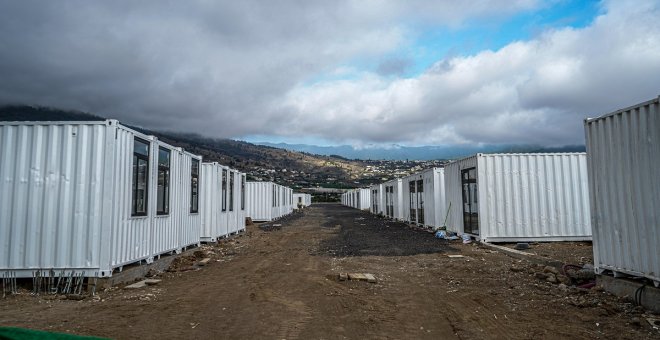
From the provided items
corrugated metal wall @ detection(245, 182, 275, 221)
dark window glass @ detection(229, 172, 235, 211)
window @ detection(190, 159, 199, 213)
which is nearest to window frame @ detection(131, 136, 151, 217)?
window @ detection(190, 159, 199, 213)

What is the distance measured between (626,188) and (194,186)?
461 inches

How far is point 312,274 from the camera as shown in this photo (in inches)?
399

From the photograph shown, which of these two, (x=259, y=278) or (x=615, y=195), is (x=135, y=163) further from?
(x=615, y=195)

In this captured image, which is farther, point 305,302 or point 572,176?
point 572,176

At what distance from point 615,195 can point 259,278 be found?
7.07 m

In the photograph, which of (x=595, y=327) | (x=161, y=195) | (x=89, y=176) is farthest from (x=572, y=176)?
(x=89, y=176)

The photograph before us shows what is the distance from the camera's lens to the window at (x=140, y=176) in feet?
30.6

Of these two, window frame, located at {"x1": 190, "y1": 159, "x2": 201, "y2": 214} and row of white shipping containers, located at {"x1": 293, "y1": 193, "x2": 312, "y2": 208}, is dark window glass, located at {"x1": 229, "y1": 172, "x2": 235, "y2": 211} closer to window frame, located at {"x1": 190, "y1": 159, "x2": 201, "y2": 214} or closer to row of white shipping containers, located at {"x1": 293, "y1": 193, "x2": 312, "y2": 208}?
window frame, located at {"x1": 190, "y1": 159, "x2": 201, "y2": 214}

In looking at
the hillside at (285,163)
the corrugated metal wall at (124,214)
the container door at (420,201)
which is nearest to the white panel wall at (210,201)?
the corrugated metal wall at (124,214)

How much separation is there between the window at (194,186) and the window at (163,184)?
2307 mm

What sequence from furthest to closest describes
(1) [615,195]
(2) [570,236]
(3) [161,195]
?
(2) [570,236] < (3) [161,195] < (1) [615,195]

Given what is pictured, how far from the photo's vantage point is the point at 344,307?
22.5 ft

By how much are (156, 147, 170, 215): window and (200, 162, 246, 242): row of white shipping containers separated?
3496mm

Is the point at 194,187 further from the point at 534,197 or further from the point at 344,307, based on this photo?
the point at 534,197
